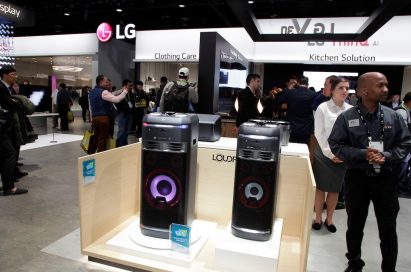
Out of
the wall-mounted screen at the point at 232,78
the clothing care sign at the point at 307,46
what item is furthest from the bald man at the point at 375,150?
the wall-mounted screen at the point at 232,78

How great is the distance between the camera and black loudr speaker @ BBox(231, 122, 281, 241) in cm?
178

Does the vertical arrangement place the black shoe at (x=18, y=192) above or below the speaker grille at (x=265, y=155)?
below

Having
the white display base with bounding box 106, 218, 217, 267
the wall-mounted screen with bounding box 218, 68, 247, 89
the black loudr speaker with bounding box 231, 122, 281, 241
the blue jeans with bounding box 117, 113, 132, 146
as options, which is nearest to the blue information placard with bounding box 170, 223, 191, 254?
the white display base with bounding box 106, 218, 217, 267

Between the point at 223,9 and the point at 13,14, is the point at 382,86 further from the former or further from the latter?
the point at 223,9

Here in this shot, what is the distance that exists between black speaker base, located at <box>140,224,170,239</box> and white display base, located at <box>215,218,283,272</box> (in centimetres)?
34

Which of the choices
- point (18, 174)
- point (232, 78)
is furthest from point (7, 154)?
point (232, 78)

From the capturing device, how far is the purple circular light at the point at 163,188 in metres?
1.90

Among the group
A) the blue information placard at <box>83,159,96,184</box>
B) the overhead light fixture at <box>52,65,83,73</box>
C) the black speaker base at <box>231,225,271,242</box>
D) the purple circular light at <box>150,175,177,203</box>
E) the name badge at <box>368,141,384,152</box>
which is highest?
the overhead light fixture at <box>52,65,83,73</box>

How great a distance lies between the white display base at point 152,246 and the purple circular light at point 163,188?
0.26 m

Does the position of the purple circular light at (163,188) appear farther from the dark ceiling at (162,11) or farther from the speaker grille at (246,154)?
the dark ceiling at (162,11)

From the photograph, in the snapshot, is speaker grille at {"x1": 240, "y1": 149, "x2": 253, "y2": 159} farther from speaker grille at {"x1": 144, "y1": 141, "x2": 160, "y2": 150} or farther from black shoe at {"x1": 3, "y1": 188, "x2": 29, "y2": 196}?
black shoe at {"x1": 3, "y1": 188, "x2": 29, "y2": 196}

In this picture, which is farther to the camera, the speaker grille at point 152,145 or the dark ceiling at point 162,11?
the dark ceiling at point 162,11

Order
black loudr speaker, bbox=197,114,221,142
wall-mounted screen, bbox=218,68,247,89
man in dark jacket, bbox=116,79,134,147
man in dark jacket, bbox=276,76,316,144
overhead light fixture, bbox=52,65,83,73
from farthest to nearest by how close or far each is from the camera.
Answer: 1. overhead light fixture, bbox=52,65,83,73
2. man in dark jacket, bbox=116,79,134,147
3. wall-mounted screen, bbox=218,68,247,89
4. man in dark jacket, bbox=276,76,316,144
5. black loudr speaker, bbox=197,114,221,142

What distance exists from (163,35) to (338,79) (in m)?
4.93
